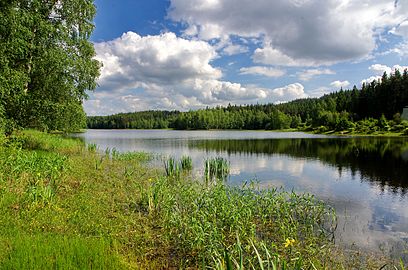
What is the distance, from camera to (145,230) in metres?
9.45

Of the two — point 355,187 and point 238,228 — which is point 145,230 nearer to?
point 238,228

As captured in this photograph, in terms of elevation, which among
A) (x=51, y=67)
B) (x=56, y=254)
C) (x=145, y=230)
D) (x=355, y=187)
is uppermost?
(x=51, y=67)

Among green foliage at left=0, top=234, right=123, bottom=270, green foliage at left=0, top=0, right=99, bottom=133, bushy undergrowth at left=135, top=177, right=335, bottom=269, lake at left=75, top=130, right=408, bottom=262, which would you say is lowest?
lake at left=75, top=130, right=408, bottom=262

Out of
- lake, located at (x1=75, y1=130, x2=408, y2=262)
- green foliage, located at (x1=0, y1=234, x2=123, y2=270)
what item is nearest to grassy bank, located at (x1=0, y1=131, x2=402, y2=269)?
green foliage, located at (x1=0, y1=234, x2=123, y2=270)

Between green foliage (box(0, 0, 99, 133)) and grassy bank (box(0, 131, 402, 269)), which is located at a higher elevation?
green foliage (box(0, 0, 99, 133))

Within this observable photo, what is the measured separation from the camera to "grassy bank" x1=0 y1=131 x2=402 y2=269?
674cm

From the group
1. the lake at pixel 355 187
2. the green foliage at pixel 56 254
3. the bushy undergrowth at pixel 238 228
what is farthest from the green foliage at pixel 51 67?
the green foliage at pixel 56 254

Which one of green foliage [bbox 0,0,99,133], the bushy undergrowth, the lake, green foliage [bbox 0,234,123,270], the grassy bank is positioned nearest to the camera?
green foliage [bbox 0,234,123,270]

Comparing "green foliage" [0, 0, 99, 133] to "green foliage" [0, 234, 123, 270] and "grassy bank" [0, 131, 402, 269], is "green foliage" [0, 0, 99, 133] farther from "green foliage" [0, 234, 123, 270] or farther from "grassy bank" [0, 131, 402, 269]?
"green foliage" [0, 234, 123, 270]

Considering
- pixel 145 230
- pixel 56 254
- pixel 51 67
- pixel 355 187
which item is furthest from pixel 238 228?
pixel 51 67

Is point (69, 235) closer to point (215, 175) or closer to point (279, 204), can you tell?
point (279, 204)

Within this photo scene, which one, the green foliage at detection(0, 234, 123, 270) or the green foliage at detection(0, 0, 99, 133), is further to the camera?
the green foliage at detection(0, 0, 99, 133)

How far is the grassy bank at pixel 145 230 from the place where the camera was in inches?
265

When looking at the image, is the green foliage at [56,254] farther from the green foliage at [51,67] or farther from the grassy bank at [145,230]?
the green foliage at [51,67]
